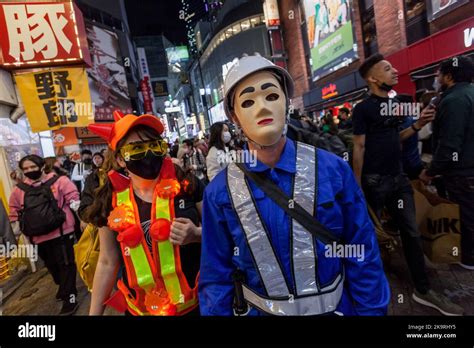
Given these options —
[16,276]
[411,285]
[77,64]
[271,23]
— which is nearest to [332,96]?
[271,23]

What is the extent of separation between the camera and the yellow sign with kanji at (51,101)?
506 cm

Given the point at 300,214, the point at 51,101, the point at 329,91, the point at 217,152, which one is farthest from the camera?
the point at 329,91

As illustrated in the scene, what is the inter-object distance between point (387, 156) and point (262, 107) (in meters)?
1.88

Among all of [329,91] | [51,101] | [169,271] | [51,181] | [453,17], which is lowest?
[169,271]

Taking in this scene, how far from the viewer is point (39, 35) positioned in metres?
5.12

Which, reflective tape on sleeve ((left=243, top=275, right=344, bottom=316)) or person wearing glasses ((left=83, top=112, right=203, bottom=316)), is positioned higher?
person wearing glasses ((left=83, top=112, right=203, bottom=316))

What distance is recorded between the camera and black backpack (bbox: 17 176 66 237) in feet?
11.3

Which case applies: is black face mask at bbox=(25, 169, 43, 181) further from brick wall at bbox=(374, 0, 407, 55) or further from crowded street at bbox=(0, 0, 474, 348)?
brick wall at bbox=(374, 0, 407, 55)

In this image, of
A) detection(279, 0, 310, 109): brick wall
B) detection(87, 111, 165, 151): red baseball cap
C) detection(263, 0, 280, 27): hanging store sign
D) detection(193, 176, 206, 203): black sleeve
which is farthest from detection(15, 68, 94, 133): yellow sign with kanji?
detection(263, 0, 280, 27): hanging store sign

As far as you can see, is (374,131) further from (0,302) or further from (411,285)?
(0,302)

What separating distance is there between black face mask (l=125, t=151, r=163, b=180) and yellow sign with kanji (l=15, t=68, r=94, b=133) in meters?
3.94

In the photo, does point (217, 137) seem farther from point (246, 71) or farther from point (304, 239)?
point (304, 239)

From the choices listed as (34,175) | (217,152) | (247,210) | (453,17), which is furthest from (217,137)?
(453,17)

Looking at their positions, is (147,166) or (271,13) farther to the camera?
(271,13)
